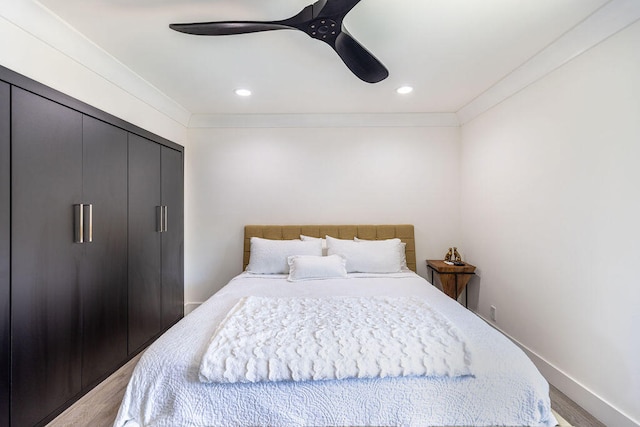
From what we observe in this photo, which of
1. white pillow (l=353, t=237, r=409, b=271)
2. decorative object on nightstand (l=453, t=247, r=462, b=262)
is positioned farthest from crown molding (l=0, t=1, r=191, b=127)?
decorative object on nightstand (l=453, t=247, r=462, b=262)

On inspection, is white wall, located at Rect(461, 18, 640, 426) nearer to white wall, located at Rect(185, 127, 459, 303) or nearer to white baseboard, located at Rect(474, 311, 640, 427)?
white baseboard, located at Rect(474, 311, 640, 427)

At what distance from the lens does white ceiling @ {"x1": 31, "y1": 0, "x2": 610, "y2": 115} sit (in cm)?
157

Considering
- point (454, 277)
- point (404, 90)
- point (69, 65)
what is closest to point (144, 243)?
point (69, 65)

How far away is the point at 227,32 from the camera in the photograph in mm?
1456

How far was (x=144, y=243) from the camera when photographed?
258cm

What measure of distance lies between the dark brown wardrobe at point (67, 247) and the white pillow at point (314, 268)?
1405 millimetres

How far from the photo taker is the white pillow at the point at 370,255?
2842 millimetres

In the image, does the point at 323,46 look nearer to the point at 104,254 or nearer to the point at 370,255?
the point at 370,255

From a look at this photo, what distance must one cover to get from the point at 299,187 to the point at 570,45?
259 cm

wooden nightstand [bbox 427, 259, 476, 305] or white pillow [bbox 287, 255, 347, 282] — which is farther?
wooden nightstand [bbox 427, 259, 476, 305]

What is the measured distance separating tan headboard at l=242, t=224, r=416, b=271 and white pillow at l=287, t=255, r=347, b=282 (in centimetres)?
58

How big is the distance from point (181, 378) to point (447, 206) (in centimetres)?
316

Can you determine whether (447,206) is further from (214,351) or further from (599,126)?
(214,351)

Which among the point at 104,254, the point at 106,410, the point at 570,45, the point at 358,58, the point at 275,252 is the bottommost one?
the point at 106,410
